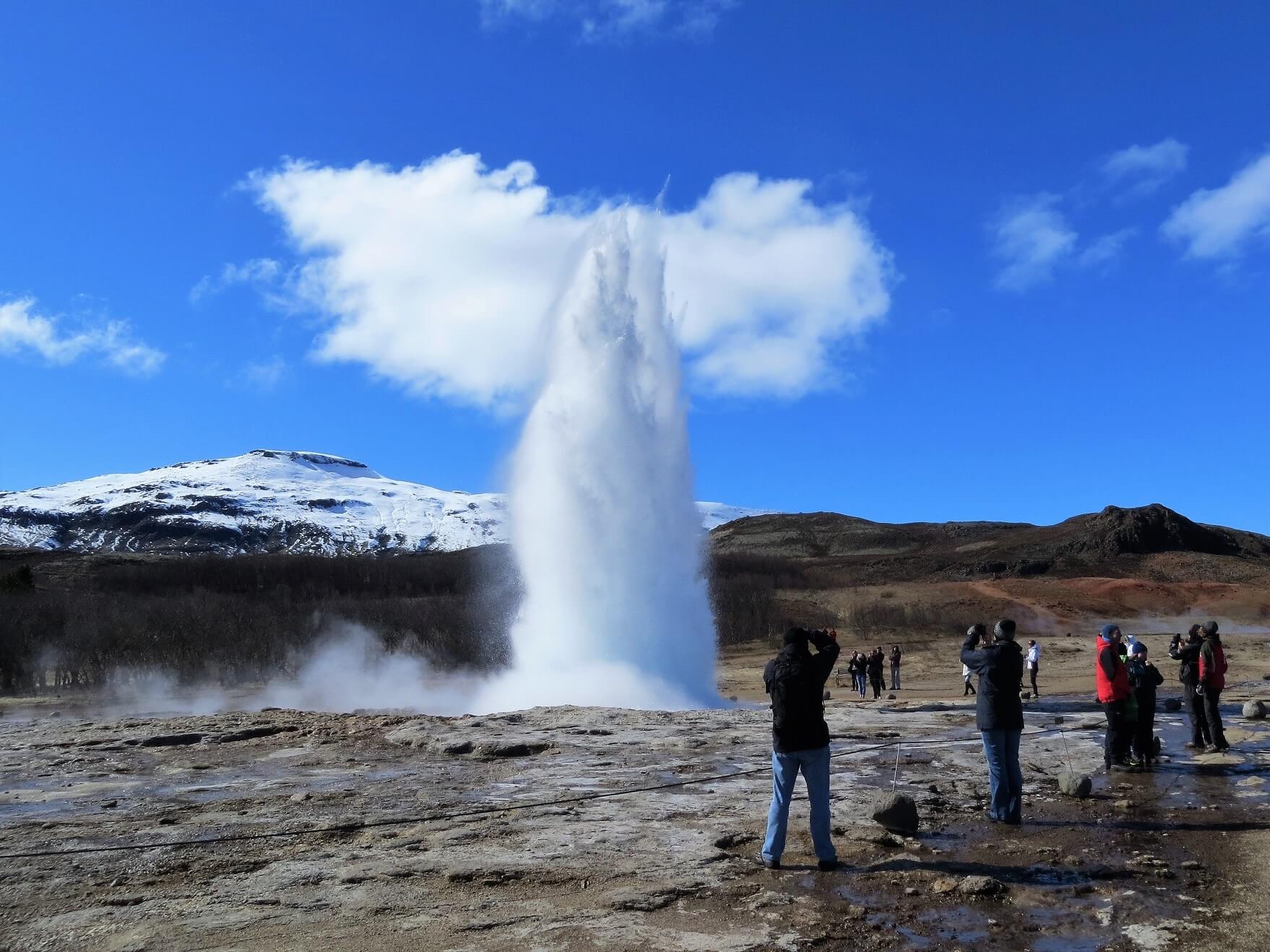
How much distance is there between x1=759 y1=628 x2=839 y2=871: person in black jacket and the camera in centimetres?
684

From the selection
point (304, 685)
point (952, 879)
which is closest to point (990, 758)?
point (952, 879)

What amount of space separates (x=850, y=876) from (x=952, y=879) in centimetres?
65

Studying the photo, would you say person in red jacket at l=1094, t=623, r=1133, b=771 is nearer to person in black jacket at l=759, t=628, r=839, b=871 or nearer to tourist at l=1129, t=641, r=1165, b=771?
tourist at l=1129, t=641, r=1165, b=771

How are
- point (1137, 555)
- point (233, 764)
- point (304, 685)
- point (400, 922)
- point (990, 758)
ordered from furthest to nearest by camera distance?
1. point (1137, 555)
2. point (304, 685)
3. point (233, 764)
4. point (990, 758)
5. point (400, 922)

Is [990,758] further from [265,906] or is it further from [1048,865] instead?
[265,906]

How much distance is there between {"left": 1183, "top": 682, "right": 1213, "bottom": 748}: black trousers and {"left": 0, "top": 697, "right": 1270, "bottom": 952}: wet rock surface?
0.44m

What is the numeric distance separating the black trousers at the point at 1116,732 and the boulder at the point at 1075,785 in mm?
1363

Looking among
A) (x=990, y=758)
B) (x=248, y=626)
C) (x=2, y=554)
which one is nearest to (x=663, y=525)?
(x=990, y=758)

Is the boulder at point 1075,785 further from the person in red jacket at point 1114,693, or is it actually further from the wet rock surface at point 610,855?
the person in red jacket at point 1114,693

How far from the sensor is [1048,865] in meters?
6.97

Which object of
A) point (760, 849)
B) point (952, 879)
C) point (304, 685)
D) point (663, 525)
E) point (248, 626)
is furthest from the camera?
point (248, 626)

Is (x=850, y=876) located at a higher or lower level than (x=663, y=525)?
lower

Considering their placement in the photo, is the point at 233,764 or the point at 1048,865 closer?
the point at 1048,865

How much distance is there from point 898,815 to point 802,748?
1.54 metres
